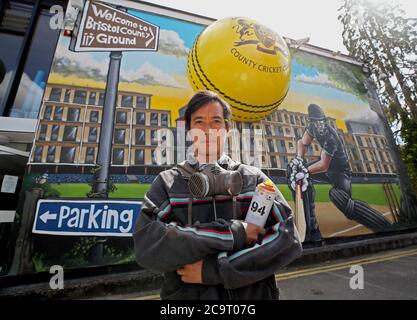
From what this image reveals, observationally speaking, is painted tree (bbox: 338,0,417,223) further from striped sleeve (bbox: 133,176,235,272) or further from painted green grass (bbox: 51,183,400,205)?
striped sleeve (bbox: 133,176,235,272)

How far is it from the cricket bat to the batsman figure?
73 millimetres

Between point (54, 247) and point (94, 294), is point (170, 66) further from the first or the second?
point (94, 294)

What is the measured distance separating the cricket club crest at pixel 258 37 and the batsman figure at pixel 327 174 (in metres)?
3.16

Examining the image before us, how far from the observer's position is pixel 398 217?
539 centimetres

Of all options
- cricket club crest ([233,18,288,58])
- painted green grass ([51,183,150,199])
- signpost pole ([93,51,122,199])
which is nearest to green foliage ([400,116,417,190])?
cricket club crest ([233,18,288,58])

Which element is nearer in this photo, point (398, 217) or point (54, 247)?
point (54, 247)

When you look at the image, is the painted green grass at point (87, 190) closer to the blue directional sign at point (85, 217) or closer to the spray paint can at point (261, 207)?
the blue directional sign at point (85, 217)

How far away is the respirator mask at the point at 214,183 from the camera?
3.31 ft

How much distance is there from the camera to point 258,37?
198cm

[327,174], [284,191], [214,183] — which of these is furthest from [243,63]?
[327,174]

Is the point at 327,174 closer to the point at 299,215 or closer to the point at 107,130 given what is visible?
the point at 299,215
